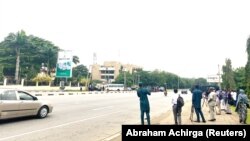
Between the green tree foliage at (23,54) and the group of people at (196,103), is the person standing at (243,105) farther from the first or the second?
the green tree foliage at (23,54)

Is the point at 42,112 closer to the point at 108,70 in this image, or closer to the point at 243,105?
the point at 243,105

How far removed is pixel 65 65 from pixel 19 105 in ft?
128

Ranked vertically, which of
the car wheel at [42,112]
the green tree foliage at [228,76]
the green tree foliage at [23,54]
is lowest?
the car wheel at [42,112]

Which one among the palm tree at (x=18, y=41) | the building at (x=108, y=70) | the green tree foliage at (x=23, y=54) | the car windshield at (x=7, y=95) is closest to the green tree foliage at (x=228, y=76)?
the car windshield at (x=7, y=95)

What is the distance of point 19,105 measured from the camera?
45.0 feet

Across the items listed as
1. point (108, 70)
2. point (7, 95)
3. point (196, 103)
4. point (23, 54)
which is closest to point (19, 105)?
point (7, 95)

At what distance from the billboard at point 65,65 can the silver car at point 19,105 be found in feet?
121

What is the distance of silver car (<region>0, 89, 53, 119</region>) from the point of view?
512 inches

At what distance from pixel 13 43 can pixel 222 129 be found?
75850 mm

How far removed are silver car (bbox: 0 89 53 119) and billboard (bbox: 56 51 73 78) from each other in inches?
1453

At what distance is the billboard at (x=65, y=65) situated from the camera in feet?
171

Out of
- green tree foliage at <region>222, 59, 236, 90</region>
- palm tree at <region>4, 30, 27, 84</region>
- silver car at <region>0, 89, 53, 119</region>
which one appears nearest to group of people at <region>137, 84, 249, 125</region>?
silver car at <region>0, 89, 53, 119</region>

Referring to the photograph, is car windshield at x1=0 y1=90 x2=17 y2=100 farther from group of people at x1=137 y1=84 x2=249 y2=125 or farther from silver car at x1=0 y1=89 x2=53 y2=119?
group of people at x1=137 y1=84 x2=249 y2=125

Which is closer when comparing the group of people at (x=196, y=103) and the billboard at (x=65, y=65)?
the group of people at (x=196, y=103)
